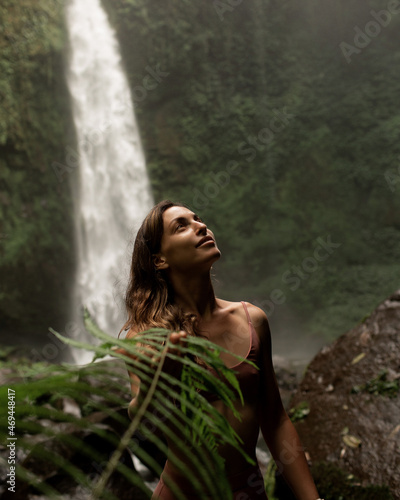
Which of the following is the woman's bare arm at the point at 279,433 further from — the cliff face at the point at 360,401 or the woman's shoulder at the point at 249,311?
the cliff face at the point at 360,401

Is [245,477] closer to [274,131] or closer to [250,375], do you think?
Answer: [250,375]

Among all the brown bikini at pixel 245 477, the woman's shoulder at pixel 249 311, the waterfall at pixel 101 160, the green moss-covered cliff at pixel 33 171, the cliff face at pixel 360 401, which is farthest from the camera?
the waterfall at pixel 101 160

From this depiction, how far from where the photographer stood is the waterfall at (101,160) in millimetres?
11555

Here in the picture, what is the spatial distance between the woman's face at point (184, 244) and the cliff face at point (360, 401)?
155cm

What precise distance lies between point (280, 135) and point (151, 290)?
13.3 metres

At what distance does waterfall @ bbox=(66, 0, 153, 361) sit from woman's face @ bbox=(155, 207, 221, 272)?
1014cm

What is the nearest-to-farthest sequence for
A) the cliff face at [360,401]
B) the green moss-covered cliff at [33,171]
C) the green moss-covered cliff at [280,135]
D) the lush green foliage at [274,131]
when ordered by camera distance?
1. the cliff face at [360,401]
2. the green moss-covered cliff at [33,171]
3. the green moss-covered cliff at [280,135]
4. the lush green foliage at [274,131]

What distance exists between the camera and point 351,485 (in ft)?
7.02

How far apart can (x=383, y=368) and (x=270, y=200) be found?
11.4 meters

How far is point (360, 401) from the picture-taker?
2.55m

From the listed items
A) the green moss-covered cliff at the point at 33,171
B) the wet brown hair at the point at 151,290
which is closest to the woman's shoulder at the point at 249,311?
the wet brown hair at the point at 151,290

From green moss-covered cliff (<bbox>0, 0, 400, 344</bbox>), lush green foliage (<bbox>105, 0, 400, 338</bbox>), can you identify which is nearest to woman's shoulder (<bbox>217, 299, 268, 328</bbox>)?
green moss-covered cliff (<bbox>0, 0, 400, 344</bbox>)

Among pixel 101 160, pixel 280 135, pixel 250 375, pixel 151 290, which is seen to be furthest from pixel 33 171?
pixel 250 375

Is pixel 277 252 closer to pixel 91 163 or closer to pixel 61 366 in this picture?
pixel 91 163
